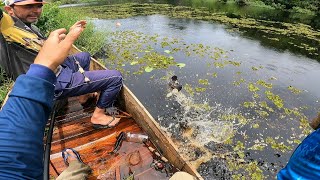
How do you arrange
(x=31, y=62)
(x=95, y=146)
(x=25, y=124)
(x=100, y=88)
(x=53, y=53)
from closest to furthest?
(x=25, y=124) < (x=53, y=53) < (x=31, y=62) < (x=95, y=146) < (x=100, y=88)

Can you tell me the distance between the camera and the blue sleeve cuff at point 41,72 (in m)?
0.98

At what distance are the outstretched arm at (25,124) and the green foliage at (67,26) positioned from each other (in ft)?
30.4

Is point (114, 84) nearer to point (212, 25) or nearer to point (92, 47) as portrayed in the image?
point (92, 47)

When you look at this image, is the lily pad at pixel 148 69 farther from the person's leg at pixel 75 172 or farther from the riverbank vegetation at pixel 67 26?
the person's leg at pixel 75 172

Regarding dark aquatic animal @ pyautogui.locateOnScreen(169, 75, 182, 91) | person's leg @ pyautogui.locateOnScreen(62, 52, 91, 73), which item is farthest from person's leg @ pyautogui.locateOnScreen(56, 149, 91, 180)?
dark aquatic animal @ pyautogui.locateOnScreen(169, 75, 182, 91)

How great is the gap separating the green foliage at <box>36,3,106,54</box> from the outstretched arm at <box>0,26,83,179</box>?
928 cm

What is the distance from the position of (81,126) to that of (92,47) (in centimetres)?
672

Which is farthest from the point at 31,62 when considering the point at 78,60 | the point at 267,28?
the point at 267,28

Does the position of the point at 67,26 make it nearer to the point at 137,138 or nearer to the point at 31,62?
the point at 31,62

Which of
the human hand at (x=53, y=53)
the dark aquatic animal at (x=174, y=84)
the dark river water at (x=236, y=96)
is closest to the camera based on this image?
the human hand at (x=53, y=53)

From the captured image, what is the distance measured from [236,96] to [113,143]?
16.1 feet

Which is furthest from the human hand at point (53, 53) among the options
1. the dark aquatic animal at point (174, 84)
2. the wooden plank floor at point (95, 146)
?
the dark aquatic animal at point (174, 84)

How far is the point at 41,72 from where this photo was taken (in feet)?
3.26

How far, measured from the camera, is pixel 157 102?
7402 millimetres
